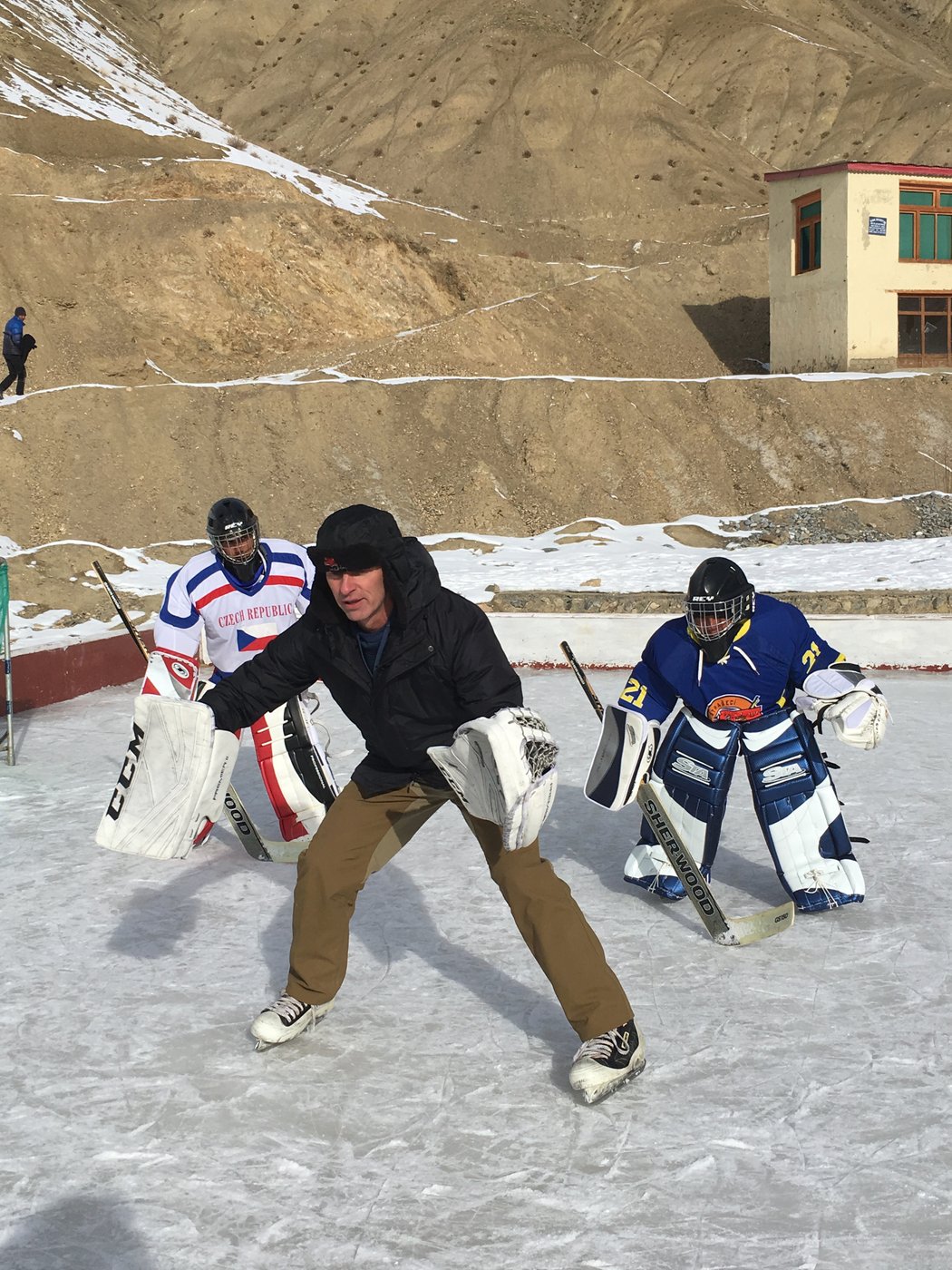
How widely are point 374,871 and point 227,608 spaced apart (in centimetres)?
250

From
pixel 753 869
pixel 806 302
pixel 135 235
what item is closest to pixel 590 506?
pixel 806 302

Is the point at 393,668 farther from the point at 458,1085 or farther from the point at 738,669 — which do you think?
the point at 738,669

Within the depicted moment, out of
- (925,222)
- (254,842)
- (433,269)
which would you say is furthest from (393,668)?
(433,269)

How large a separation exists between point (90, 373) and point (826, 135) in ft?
122

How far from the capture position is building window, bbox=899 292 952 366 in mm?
31516

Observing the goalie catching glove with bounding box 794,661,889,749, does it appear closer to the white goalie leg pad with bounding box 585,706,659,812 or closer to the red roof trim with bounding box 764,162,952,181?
the white goalie leg pad with bounding box 585,706,659,812

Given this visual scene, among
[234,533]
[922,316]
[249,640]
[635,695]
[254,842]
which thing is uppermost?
[922,316]

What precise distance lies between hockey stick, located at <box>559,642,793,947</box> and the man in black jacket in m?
1.19

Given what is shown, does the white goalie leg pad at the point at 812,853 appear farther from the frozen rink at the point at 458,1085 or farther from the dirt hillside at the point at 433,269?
the dirt hillside at the point at 433,269

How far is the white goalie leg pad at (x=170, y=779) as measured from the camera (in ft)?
12.3

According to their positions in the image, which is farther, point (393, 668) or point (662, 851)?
point (662, 851)

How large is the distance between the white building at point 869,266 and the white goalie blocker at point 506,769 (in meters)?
29.5

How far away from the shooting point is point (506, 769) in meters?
3.30

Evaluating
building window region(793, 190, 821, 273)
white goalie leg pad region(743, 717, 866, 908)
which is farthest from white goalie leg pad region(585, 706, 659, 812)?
building window region(793, 190, 821, 273)
